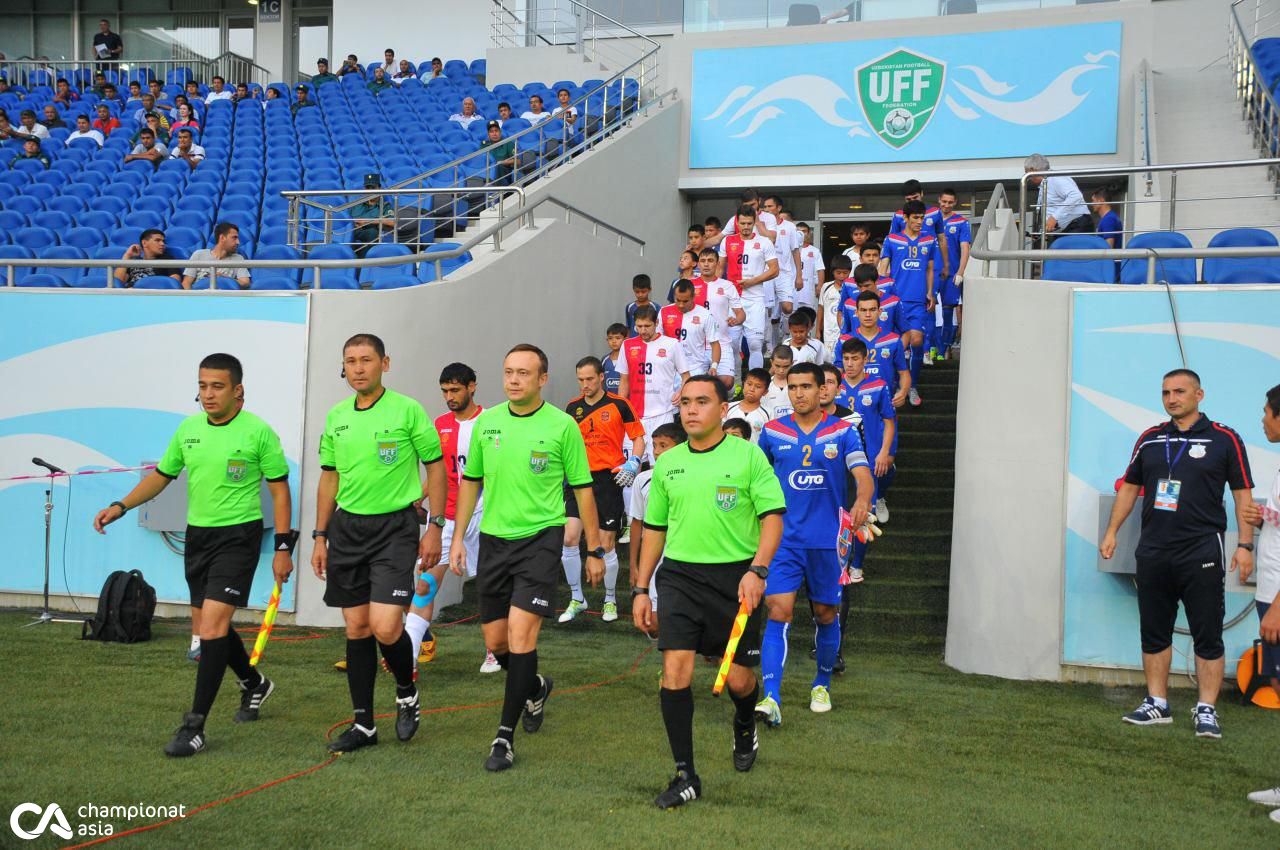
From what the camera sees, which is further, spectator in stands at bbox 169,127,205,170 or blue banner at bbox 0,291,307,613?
spectator in stands at bbox 169,127,205,170

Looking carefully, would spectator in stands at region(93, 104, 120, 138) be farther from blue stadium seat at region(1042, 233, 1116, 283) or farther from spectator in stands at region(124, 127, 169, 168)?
blue stadium seat at region(1042, 233, 1116, 283)

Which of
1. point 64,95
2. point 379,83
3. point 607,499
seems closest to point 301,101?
point 379,83

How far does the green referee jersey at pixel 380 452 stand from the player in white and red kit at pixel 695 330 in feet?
17.8

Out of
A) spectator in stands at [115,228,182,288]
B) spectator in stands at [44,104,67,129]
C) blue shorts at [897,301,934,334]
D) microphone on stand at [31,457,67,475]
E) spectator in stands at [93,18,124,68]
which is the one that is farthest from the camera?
spectator in stands at [93,18,124,68]

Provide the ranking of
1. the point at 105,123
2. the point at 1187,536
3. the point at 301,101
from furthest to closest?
the point at 301,101, the point at 105,123, the point at 1187,536

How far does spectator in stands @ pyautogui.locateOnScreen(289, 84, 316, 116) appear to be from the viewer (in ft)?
67.1

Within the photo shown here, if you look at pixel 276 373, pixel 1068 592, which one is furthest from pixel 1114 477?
pixel 276 373

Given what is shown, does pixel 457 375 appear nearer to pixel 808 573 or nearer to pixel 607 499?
pixel 607 499

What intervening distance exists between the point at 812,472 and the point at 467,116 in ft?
44.5

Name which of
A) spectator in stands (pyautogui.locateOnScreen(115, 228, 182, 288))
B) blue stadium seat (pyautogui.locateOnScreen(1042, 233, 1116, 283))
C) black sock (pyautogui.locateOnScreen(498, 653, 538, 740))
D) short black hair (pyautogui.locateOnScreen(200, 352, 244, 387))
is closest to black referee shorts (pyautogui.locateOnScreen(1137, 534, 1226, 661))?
blue stadium seat (pyautogui.locateOnScreen(1042, 233, 1116, 283))

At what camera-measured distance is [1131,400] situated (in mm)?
7738

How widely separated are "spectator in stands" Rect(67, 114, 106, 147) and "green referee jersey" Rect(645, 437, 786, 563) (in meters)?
16.7

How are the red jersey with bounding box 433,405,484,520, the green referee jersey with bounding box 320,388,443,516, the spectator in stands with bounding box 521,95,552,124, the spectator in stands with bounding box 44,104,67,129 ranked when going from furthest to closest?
the spectator in stands with bounding box 44,104,67,129
the spectator in stands with bounding box 521,95,552,124
the red jersey with bounding box 433,405,484,520
the green referee jersey with bounding box 320,388,443,516

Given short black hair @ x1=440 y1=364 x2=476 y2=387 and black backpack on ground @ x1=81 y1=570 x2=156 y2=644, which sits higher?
short black hair @ x1=440 y1=364 x2=476 y2=387
